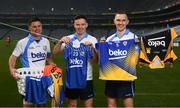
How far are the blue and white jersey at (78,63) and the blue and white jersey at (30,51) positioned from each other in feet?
1.34

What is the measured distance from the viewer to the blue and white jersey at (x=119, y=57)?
20.8 ft

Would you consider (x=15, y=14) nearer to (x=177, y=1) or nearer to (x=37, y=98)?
Result: (x=177, y=1)

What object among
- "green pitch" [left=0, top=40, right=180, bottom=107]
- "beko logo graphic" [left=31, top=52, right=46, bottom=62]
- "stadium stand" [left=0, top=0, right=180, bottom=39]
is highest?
"stadium stand" [left=0, top=0, right=180, bottom=39]

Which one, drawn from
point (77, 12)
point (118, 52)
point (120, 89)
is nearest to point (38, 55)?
point (118, 52)

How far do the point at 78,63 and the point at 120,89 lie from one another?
28.4 inches

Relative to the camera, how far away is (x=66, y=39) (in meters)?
6.37

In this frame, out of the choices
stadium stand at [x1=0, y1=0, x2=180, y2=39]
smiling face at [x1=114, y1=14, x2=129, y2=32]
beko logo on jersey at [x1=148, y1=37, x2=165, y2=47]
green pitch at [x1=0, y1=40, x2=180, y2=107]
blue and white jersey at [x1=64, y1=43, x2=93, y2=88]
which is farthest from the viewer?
stadium stand at [x1=0, y1=0, x2=180, y2=39]

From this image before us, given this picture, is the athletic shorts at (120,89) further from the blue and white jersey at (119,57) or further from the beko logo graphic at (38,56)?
the beko logo graphic at (38,56)

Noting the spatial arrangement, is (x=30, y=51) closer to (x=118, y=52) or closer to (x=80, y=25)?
(x=80, y=25)

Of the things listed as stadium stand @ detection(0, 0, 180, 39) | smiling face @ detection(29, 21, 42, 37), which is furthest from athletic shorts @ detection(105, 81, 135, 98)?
stadium stand @ detection(0, 0, 180, 39)

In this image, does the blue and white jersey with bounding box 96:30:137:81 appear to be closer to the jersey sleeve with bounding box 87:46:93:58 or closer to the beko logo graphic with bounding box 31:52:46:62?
the jersey sleeve with bounding box 87:46:93:58

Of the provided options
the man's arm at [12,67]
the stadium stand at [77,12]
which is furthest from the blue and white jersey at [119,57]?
the stadium stand at [77,12]

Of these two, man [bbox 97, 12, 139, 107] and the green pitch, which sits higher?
man [bbox 97, 12, 139, 107]

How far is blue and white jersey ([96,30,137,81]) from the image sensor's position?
6.35 meters
